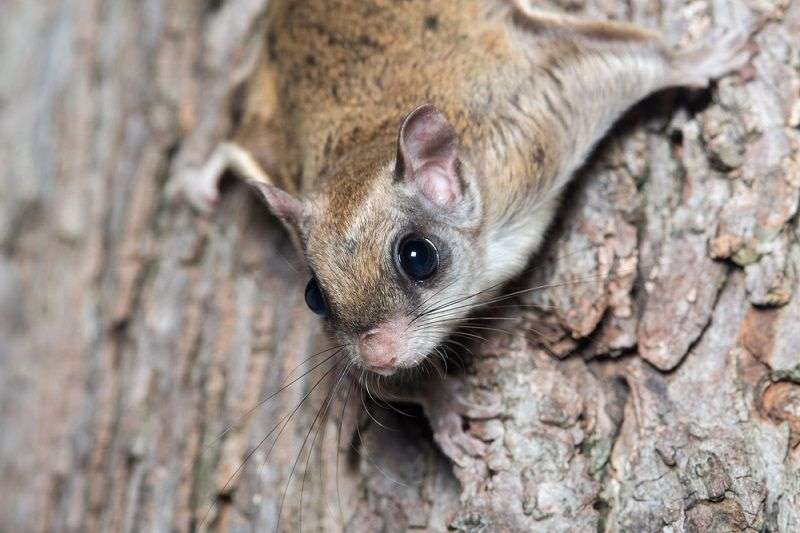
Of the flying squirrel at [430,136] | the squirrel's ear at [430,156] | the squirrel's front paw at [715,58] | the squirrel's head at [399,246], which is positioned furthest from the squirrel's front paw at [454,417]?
the squirrel's front paw at [715,58]

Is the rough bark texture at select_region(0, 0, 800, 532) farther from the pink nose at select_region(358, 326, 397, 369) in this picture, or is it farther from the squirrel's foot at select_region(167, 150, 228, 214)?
the pink nose at select_region(358, 326, 397, 369)

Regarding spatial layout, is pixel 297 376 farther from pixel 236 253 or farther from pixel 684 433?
pixel 684 433

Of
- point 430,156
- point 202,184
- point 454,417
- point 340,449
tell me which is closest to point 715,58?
point 430,156

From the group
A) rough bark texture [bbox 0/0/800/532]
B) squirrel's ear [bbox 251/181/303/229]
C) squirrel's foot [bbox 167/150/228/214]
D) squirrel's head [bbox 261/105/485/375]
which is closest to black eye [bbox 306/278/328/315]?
squirrel's head [bbox 261/105/485/375]

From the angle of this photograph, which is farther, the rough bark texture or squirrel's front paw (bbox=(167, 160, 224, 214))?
squirrel's front paw (bbox=(167, 160, 224, 214))

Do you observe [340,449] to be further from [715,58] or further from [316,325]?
[715,58]

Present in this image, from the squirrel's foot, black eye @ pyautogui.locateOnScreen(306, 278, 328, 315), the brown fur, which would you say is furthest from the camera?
the squirrel's foot

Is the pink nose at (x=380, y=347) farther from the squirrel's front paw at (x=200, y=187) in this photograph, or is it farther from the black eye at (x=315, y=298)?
the squirrel's front paw at (x=200, y=187)
